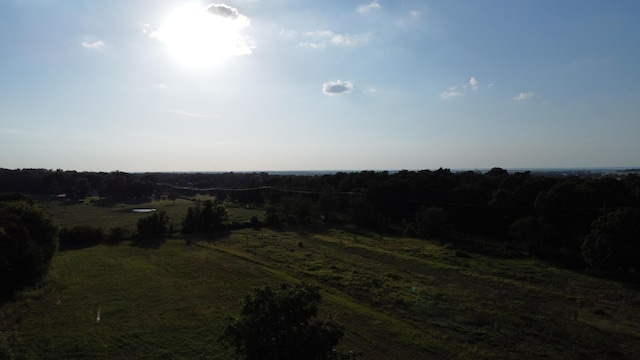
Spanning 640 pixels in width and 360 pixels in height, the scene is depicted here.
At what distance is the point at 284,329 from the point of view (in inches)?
502

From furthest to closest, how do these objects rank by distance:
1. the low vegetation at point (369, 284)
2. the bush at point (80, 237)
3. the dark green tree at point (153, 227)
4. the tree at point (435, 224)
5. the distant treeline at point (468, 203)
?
the dark green tree at point (153, 227) → the tree at point (435, 224) → the bush at point (80, 237) → the distant treeline at point (468, 203) → the low vegetation at point (369, 284)

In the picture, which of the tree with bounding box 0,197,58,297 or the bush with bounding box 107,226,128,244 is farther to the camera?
the bush with bounding box 107,226,128,244

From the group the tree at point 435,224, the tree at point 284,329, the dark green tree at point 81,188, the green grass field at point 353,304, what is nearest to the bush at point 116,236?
the green grass field at point 353,304

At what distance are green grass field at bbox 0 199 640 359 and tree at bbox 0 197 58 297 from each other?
2.17 meters

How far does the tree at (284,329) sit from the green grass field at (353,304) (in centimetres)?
990

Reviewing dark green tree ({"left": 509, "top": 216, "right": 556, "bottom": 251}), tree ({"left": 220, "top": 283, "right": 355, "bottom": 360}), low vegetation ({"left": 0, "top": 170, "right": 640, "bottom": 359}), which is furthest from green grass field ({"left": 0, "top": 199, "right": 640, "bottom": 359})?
tree ({"left": 220, "top": 283, "right": 355, "bottom": 360})

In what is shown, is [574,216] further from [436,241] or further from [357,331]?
[357,331]

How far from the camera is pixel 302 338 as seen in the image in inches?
496

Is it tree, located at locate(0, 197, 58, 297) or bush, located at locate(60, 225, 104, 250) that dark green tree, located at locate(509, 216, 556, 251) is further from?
bush, located at locate(60, 225, 104, 250)

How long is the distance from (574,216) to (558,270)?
14.3m

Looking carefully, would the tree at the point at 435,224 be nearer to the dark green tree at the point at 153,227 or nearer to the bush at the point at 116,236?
the dark green tree at the point at 153,227

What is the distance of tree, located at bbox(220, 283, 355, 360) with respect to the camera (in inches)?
494

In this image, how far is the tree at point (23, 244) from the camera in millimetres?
33719

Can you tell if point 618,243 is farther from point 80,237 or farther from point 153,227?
point 80,237
